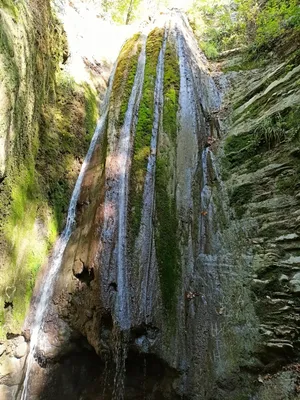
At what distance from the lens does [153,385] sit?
12.7ft

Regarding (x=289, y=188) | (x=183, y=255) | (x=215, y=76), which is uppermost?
(x=215, y=76)

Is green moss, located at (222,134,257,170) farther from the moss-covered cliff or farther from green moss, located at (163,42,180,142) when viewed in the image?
the moss-covered cliff

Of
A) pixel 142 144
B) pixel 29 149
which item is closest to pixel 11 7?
pixel 29 149

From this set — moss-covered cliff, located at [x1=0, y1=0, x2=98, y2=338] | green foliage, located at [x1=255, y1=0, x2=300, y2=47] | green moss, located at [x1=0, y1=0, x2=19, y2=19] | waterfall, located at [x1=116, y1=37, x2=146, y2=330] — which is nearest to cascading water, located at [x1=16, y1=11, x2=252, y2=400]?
waterfall, located at [x1=116, y1=37, x2=146, y2=330]

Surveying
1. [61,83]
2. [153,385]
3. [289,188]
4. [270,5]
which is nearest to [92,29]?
[61,83]

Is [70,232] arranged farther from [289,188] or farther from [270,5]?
[270,5]

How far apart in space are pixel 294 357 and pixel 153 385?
168cm

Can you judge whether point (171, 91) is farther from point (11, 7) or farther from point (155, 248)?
point (155, 248)

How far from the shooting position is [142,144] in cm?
546

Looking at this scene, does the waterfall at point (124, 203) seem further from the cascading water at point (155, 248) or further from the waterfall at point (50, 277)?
the waterfall at point (50, 277)

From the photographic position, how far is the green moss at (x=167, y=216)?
4.26 meters

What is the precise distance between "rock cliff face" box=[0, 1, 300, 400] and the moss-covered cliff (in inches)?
14.0

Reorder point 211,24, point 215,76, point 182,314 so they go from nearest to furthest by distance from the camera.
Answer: point 182,314
point 215,76
point 211,24

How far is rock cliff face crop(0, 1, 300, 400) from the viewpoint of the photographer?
382cm
